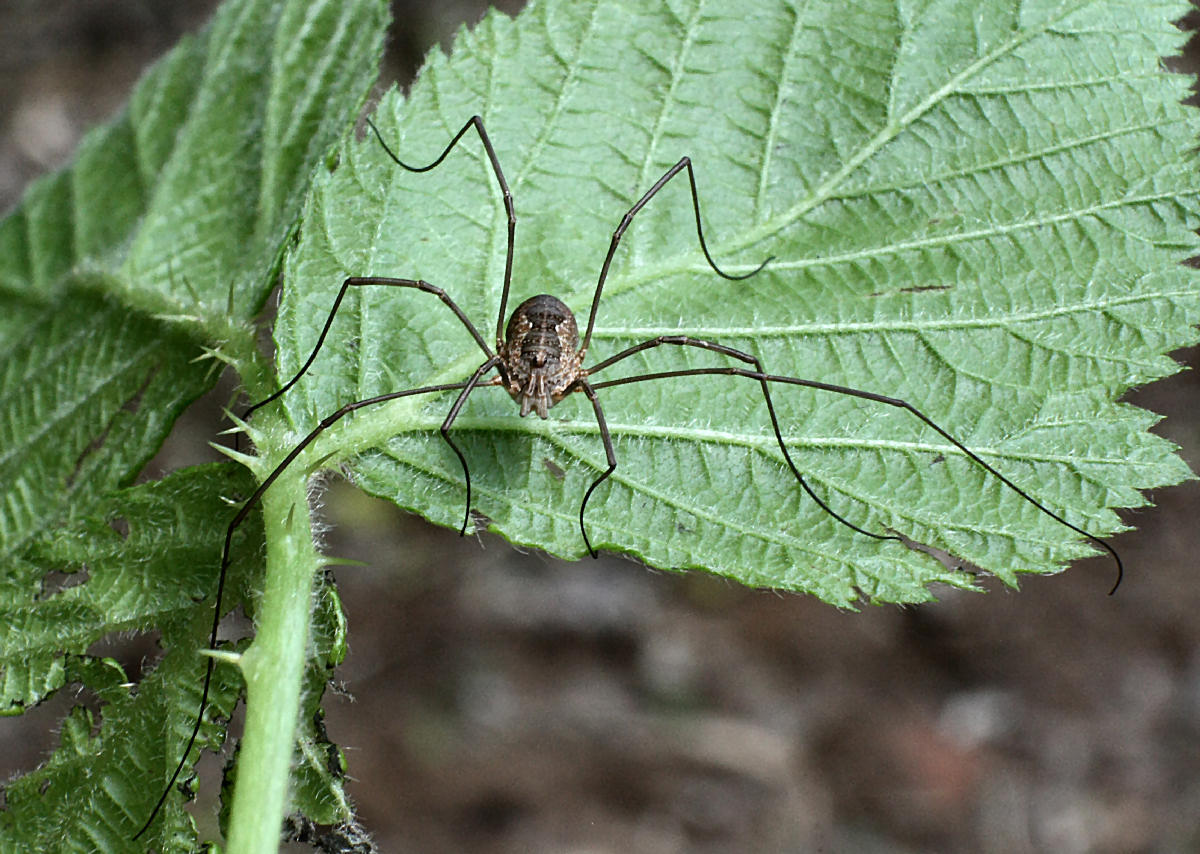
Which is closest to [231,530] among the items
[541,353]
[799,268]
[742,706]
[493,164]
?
[541,353]

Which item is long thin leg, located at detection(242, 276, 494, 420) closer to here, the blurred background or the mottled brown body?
the mottled brown body

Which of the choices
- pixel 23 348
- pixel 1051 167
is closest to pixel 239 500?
pixel 23 348

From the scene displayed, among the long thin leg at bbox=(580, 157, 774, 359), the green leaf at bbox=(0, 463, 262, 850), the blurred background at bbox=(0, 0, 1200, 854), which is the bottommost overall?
the blurred background at bbox=(0, 0, 1200, 854)

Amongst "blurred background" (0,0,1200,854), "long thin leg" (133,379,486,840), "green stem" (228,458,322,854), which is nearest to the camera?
"green stem" (228,458,322,854)

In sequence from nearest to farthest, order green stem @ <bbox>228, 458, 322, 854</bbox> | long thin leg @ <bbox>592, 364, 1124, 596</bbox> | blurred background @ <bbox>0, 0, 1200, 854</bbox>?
green stem @ <bbox>228, 458, 322, 854</bbox>
long thin leg @ <bbox>592, 364, 1124, 596</bbox>
blurred background @ <bbox>0, 0, 1200, 854</bbox>

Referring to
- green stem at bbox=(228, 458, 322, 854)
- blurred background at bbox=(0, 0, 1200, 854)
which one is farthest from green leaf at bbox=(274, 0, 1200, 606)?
blurred background at bbox=(0, 0, 1200, 854)

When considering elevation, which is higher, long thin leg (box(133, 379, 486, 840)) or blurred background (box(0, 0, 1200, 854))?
long thin leg (box(133, 379, 486, 840))
